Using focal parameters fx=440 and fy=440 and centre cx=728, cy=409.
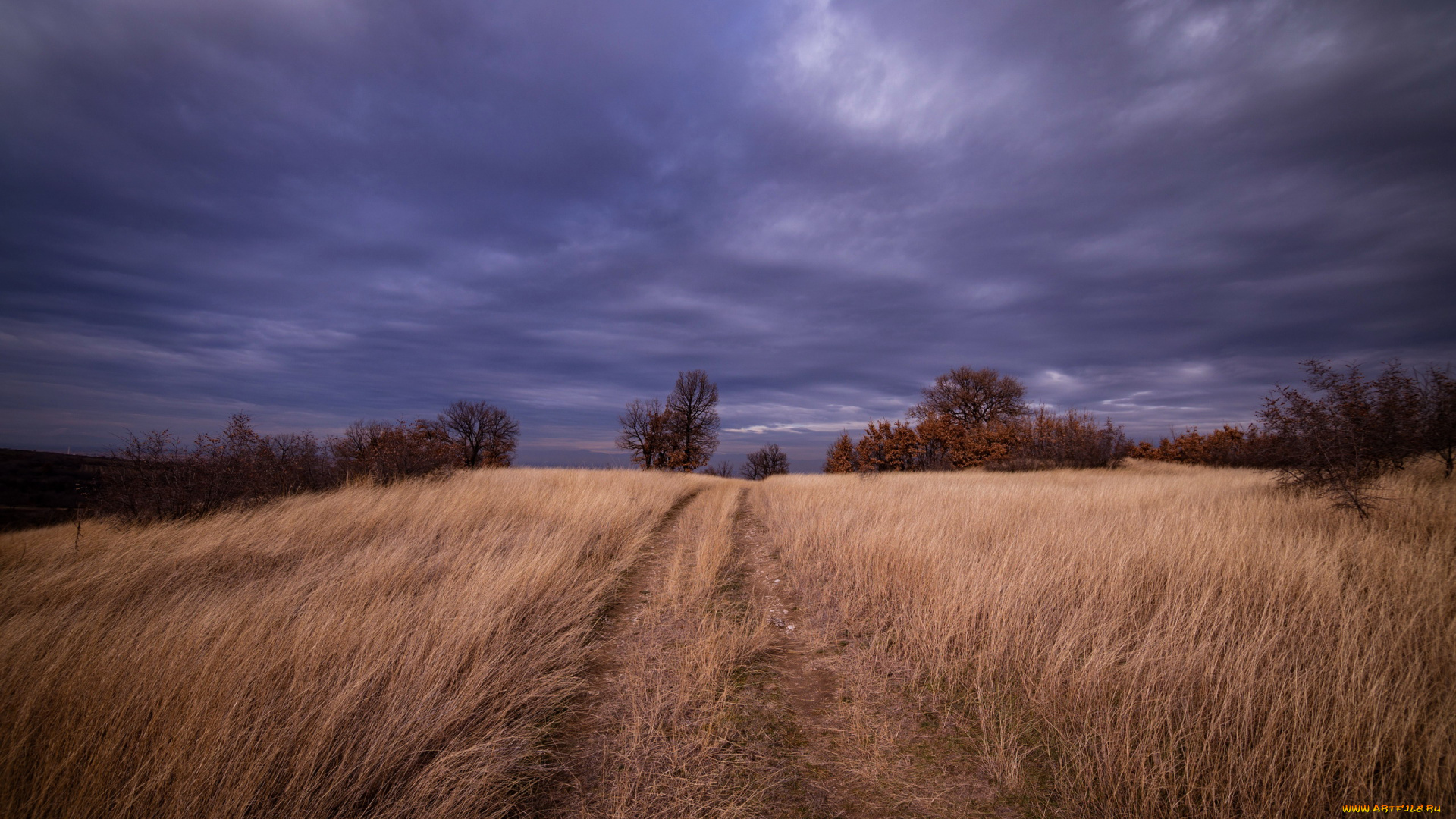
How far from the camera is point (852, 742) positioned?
2959mm

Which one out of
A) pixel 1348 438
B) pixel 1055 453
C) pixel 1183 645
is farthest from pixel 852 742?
pixel 1055 453

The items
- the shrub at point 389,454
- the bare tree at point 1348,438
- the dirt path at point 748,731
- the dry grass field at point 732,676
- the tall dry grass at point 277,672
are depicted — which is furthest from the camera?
the shrub at point 389,454

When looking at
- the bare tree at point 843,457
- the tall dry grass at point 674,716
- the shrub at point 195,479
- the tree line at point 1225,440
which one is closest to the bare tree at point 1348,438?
the tree line at point 1225,440

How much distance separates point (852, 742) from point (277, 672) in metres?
4.02

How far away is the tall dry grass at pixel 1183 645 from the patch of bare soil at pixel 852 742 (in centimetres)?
22

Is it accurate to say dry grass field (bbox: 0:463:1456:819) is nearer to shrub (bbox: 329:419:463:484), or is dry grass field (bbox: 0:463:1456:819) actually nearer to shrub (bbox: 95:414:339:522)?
shrub (bbox: 95:414:339:522)

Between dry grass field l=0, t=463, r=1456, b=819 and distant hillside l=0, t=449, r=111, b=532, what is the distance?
3.00m

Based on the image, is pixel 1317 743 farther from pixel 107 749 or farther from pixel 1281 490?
pixel 1281 490

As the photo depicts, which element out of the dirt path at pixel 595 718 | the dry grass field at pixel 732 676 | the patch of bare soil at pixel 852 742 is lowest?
the patch of bare soil at pixel 852 742

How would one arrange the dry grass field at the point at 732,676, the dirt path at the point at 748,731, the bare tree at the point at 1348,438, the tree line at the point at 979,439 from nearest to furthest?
the dry grass field at the point at 732,676 < the dirt path at the point at 748,731 < the bare tree at the point at 1348,438 < the tree line at the point at 979,439

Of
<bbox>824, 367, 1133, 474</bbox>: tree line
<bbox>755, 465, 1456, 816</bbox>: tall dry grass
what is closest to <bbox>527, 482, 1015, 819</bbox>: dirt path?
<bbox>755, 465, 1456, 816</bbox>: tall dry grass

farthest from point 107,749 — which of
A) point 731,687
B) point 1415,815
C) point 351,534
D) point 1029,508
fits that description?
point 1029,508

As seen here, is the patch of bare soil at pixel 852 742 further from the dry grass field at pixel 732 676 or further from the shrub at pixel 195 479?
→ the shrub at pixel 195 479

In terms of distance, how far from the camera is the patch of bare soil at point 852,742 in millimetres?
2455
